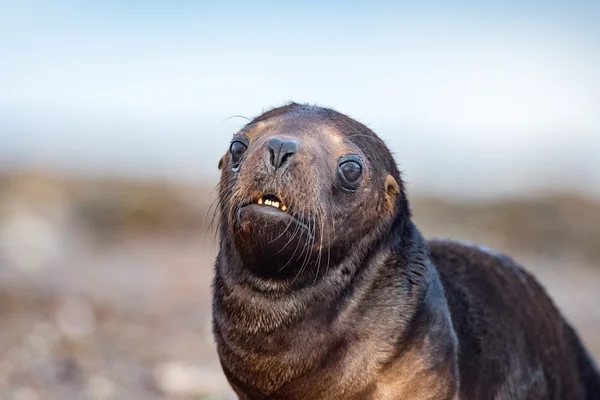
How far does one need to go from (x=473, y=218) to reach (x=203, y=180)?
8648 mm

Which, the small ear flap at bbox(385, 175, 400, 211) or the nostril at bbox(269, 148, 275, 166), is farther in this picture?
the small ear flap at bbox(385, 175, 400, 211)

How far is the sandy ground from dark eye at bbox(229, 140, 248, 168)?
557 mm

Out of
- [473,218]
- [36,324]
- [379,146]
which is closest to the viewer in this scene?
[379,146]

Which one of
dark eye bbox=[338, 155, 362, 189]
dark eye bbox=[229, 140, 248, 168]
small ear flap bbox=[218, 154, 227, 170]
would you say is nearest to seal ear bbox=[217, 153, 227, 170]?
small ear flap bbox=[218, 154, 227, 170]

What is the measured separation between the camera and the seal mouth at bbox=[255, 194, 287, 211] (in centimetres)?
466

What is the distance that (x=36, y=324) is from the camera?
11.2 meters

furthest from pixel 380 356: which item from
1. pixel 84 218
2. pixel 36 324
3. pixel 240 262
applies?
pixel 84 218

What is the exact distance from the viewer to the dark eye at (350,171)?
4910 mm

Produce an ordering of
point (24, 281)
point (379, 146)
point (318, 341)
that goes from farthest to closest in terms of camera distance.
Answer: point (24, 281) → point (379, 146) → point (318, 341)

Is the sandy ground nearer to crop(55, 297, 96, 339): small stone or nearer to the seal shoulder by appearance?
crop(55, 297, 96, 339): small stone

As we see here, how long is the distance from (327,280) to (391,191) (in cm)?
60

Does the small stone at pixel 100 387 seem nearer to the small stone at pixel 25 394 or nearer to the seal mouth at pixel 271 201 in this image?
the small stone at pixel 25 394

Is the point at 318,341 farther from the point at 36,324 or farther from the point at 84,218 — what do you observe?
the point at 84,218

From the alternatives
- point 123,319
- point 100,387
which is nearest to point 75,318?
point 123,319
